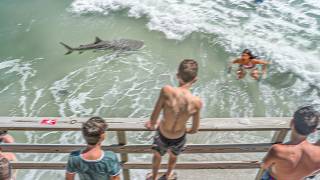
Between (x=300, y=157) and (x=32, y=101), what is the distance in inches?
278

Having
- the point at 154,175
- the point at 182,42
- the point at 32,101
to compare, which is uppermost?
the point at 154,175

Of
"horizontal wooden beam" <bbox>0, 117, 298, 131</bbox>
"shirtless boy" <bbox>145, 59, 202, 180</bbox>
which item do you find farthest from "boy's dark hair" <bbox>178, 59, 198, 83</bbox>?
"horizontal wooden beam" <bbox>0, 117, 298, 131</bbox>

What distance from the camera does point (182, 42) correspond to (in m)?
10.8

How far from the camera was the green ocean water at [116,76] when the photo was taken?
8555mm

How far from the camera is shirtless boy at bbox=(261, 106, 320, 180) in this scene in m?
3.00

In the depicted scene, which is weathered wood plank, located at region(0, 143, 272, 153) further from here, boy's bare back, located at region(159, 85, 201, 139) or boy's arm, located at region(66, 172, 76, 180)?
boy's arm, located at region(66, 172, 76, 180)

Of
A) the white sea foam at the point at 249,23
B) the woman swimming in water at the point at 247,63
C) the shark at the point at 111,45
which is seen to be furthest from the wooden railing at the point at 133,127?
the shark at the point at 111,45

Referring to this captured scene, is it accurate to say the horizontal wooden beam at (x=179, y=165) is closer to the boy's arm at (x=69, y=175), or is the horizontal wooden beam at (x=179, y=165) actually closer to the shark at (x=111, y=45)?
the boy's arm at (x=69, y=175)

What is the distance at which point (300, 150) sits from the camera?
9.97ft

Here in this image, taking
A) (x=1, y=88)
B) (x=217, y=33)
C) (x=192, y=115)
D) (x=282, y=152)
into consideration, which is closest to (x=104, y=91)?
(x=1, y=88)

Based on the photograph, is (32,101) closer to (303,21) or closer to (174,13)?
(174,13)

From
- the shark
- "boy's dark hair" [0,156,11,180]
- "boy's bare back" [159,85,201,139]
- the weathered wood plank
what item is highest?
"boy's bare back" [159,85,201,139]

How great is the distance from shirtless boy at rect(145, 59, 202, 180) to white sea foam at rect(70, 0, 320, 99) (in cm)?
635

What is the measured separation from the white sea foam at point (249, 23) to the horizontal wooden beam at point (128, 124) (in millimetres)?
6222
